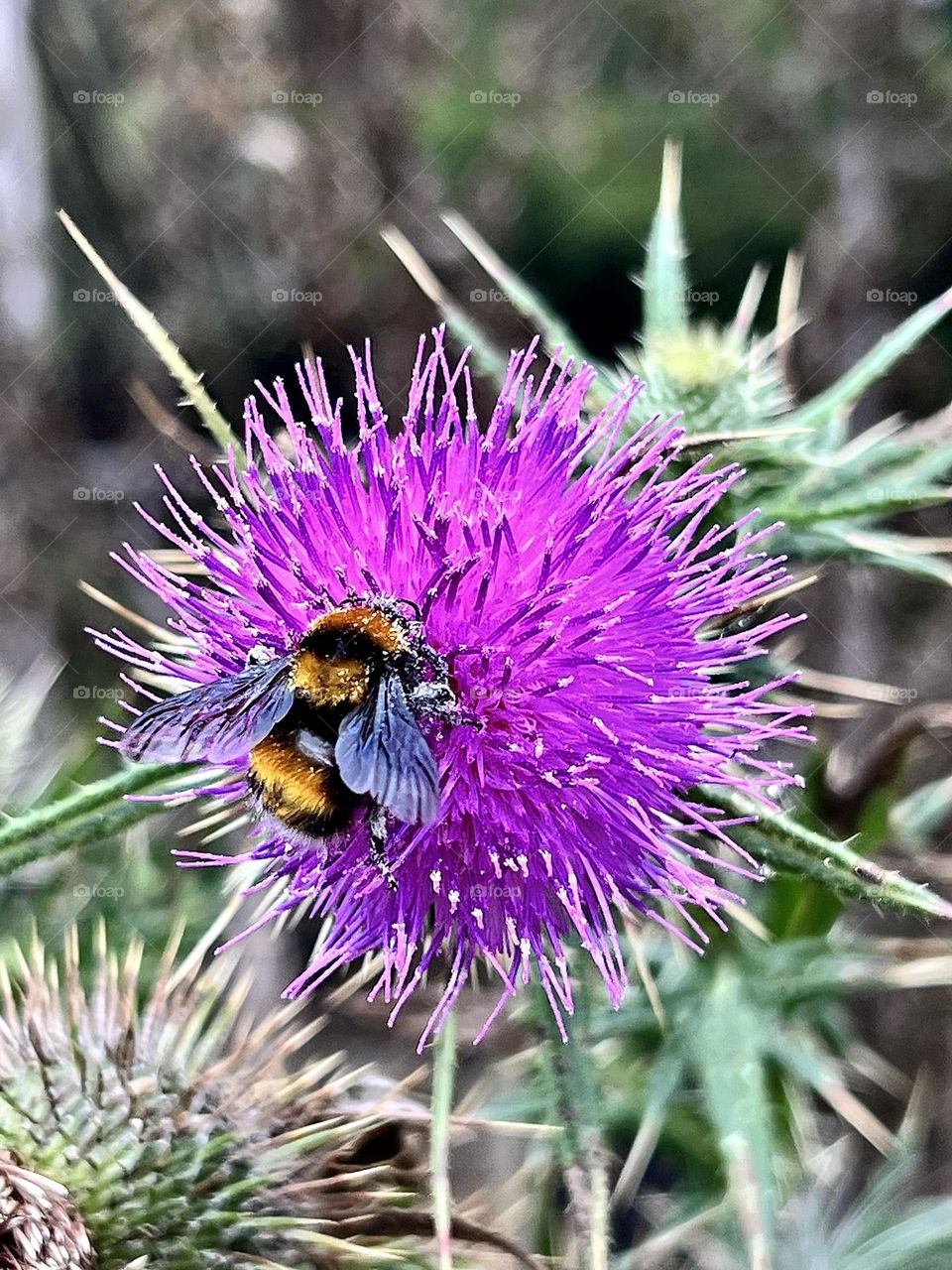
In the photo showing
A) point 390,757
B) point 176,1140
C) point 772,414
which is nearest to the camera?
point 390,757

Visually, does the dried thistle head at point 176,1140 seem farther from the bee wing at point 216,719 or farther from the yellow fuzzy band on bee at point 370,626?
the yellow fuzzy band on bee at point 370,626

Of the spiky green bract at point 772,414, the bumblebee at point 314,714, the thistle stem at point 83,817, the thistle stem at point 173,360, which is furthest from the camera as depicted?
the spiky green bract at point 772,414

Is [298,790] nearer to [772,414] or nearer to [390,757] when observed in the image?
[390,757]

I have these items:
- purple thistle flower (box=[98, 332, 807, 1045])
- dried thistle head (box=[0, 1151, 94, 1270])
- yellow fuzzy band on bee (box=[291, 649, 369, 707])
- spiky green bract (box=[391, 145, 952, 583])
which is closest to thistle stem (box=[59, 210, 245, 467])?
purple thistle flower (box=[98, 332, 807, 1045])

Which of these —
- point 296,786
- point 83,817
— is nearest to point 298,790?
point 296,786

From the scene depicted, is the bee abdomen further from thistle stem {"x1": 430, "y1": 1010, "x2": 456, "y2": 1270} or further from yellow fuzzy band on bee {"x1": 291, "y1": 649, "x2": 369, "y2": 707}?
thistle stem {"x1": 430, "y1": 1010, "x2": 456, "y2": 1270}

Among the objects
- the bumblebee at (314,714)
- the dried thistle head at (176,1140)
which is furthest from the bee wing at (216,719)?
the dried thistle head at (176,1140)

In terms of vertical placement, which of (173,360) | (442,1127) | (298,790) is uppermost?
(173,360)
